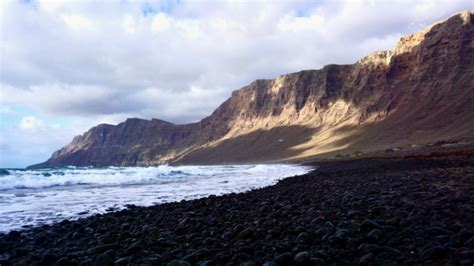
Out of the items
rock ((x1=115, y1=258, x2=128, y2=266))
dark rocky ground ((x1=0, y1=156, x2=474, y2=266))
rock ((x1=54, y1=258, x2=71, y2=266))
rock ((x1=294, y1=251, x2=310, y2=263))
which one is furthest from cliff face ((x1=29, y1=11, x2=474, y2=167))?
rock ((x1=54, y1=258, x2=71, y2=266))

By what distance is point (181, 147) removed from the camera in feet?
627

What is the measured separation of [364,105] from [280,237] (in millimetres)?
116494

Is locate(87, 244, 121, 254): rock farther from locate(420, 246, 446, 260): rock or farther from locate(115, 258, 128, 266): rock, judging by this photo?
locate(420, 246, 446, 260): rock

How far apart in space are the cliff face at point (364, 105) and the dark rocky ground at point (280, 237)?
7300 centimetres

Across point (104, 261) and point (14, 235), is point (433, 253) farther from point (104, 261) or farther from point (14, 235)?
point (14, 235)

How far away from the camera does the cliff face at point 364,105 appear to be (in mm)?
90069

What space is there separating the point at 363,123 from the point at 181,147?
105 meters

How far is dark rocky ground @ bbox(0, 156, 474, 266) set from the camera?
4.45 meters

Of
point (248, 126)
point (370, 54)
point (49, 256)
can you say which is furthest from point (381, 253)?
point (248, 126)

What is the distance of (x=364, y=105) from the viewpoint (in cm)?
11550

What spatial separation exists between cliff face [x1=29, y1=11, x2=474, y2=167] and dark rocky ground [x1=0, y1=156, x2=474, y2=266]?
240 feet

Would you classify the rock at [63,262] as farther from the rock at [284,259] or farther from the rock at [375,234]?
the rock at [375,234]

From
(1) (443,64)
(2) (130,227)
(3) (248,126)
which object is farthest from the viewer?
(3) (248,126)

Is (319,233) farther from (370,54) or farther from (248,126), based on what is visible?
(248,126)
